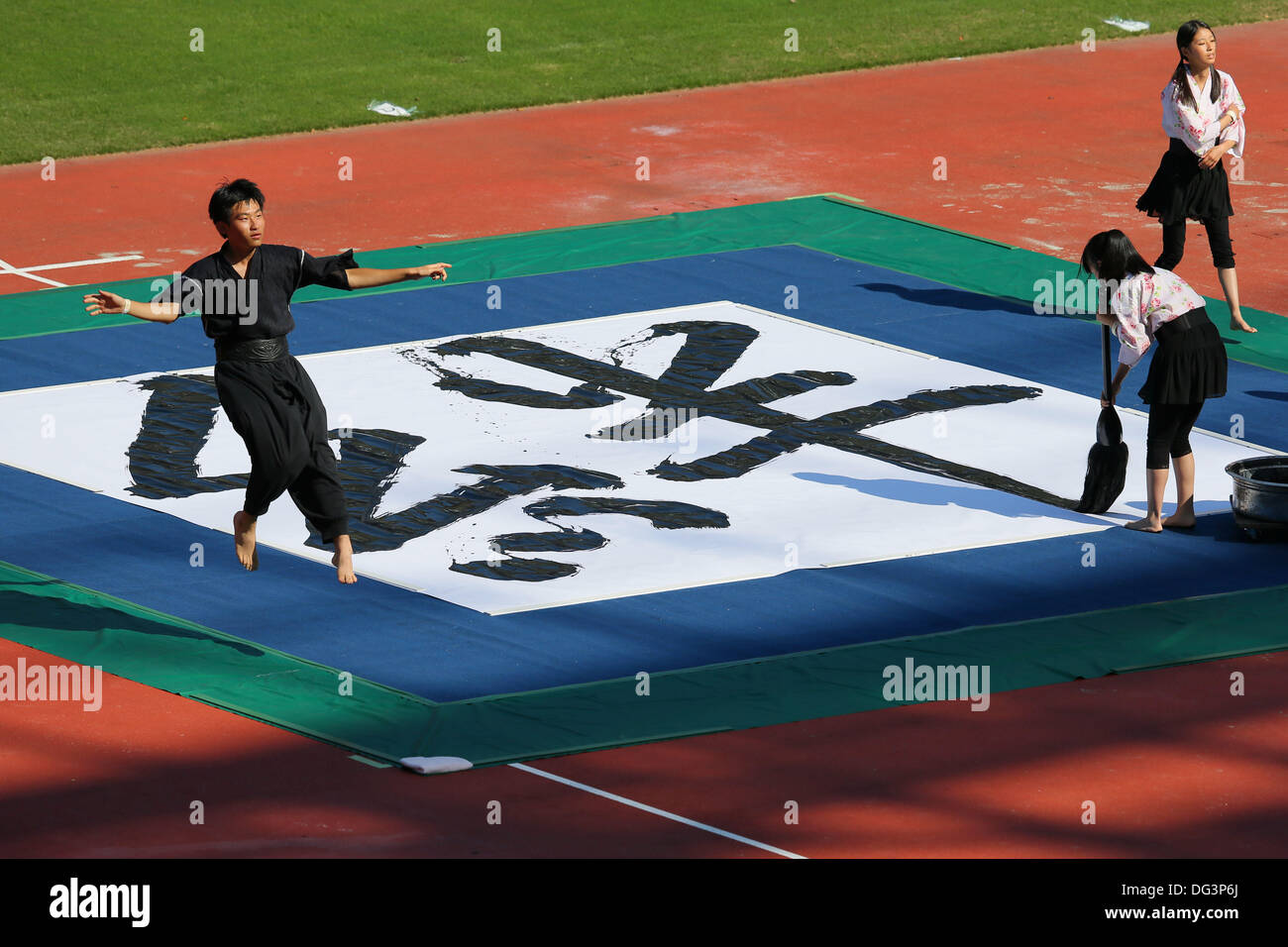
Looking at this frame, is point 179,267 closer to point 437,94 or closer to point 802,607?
point 437,94

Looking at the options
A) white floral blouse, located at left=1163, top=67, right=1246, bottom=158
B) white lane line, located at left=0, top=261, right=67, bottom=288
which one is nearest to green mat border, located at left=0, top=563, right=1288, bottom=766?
white floral blouse, located at left=1163, top=67, right=1246, bottom=158

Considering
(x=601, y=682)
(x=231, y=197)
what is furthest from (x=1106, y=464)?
Answer: (x=231, y=197)

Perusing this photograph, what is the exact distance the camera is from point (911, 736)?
31.1ft

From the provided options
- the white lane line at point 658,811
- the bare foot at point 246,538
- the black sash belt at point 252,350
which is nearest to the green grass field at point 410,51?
the bare foot at point 246,538

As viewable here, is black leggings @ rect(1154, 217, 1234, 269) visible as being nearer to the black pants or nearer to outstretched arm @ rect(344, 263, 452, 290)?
outstretched arm @ rect(344, 263, 452, 290)

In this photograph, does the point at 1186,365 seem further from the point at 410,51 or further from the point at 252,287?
the point at 410,51

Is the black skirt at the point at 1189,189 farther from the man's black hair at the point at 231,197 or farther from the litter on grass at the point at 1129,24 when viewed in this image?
the litter on grass at the point at 1129,24

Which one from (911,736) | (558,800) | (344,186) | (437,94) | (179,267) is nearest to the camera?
(558,800)

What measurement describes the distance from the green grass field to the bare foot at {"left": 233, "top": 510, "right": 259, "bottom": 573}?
505 inches

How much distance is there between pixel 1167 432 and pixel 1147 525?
0.58 metres

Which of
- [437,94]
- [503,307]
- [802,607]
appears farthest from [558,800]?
[437,94]

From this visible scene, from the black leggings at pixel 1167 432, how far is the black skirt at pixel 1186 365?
0.24 feet

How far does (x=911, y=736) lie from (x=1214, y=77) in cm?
751

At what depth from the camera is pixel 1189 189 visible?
1516cm
